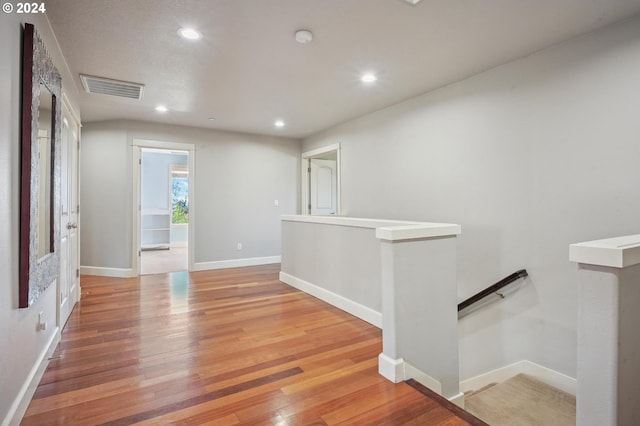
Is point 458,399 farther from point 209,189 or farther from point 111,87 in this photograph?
point 209,189

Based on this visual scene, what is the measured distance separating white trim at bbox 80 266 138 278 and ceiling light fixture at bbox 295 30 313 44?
4419 mm

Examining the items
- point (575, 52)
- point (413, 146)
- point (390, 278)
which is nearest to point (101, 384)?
point (390, 278)

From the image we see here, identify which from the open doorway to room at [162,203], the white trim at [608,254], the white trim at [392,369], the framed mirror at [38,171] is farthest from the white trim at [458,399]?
the open doorway to room at [162,203]

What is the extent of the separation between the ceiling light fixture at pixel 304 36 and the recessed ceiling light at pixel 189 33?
2.51 feet

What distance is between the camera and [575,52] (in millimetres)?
2596

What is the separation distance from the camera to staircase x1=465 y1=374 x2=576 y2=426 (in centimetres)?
238

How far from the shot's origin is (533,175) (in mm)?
2852

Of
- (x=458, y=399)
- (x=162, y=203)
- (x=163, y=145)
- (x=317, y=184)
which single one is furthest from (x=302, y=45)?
(x=162, y=203)

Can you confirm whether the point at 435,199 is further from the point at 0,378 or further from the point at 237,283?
the point at 0,378

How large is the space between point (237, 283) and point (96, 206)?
2693 millimetres

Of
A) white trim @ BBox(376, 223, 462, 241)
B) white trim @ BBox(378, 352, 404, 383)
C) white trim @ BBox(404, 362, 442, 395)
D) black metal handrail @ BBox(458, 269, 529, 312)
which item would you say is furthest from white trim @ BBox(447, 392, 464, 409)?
white trim @ BBox(376, 223, 462, 241)

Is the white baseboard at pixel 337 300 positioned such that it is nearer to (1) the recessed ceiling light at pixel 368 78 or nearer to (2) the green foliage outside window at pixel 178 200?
(1) the recessed ceiling light at pixel 368 78

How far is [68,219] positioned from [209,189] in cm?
250

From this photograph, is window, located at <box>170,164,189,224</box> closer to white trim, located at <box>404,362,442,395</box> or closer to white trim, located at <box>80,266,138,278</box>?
white trim, located at <box>80,266,138,278</box>
